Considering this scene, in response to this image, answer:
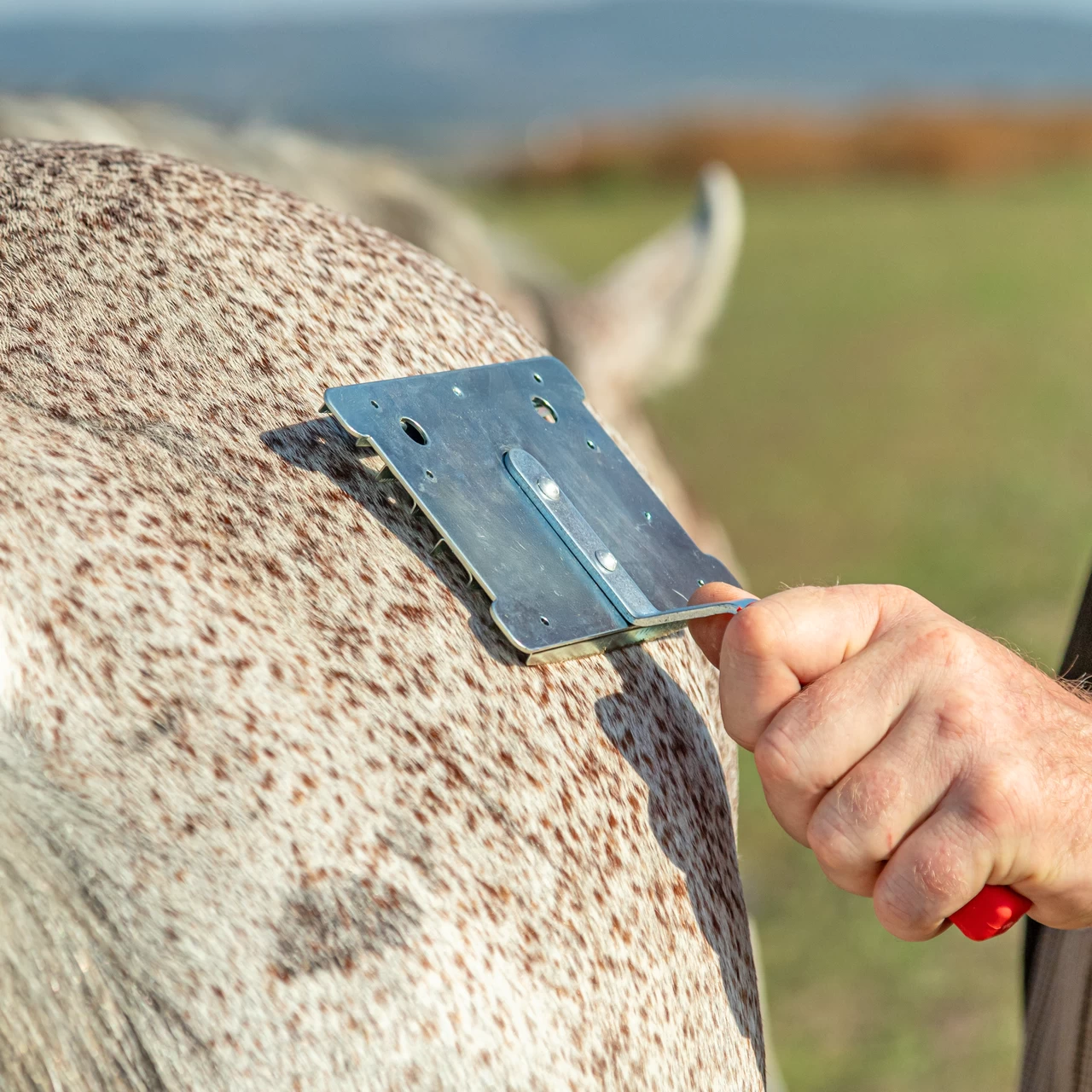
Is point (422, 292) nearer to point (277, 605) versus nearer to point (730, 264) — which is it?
point (277, 605)

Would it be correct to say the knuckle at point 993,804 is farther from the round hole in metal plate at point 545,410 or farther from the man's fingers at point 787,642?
the round hole in metal plate at point 545,410

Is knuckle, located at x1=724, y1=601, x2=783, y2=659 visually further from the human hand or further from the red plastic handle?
the red plastic handle

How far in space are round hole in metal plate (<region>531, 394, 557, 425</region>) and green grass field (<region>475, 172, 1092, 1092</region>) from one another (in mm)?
231

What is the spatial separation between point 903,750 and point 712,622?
0.13m

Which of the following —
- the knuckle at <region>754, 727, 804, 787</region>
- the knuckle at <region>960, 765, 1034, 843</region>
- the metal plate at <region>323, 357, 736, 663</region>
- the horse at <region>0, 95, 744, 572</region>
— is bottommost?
the knuckle at <region>960, 765, 1034, 843</region>

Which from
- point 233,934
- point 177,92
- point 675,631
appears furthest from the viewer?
point 177,92

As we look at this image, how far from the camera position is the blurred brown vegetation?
2219 centimetres

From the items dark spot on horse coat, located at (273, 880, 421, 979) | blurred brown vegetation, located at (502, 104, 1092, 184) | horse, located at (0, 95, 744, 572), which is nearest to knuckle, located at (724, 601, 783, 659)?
dark spot on horse coat, located at (273, 880, 421, 979)

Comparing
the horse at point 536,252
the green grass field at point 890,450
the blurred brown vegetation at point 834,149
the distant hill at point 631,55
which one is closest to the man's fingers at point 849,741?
the green grass field at point 890,450

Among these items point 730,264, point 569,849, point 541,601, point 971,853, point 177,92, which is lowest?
point 971,853

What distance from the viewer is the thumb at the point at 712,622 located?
691 mm

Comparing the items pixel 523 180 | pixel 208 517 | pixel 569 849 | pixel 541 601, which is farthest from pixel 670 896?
pixel 523 180

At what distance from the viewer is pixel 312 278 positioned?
2.52 feet

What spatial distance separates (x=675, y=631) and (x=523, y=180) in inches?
858
